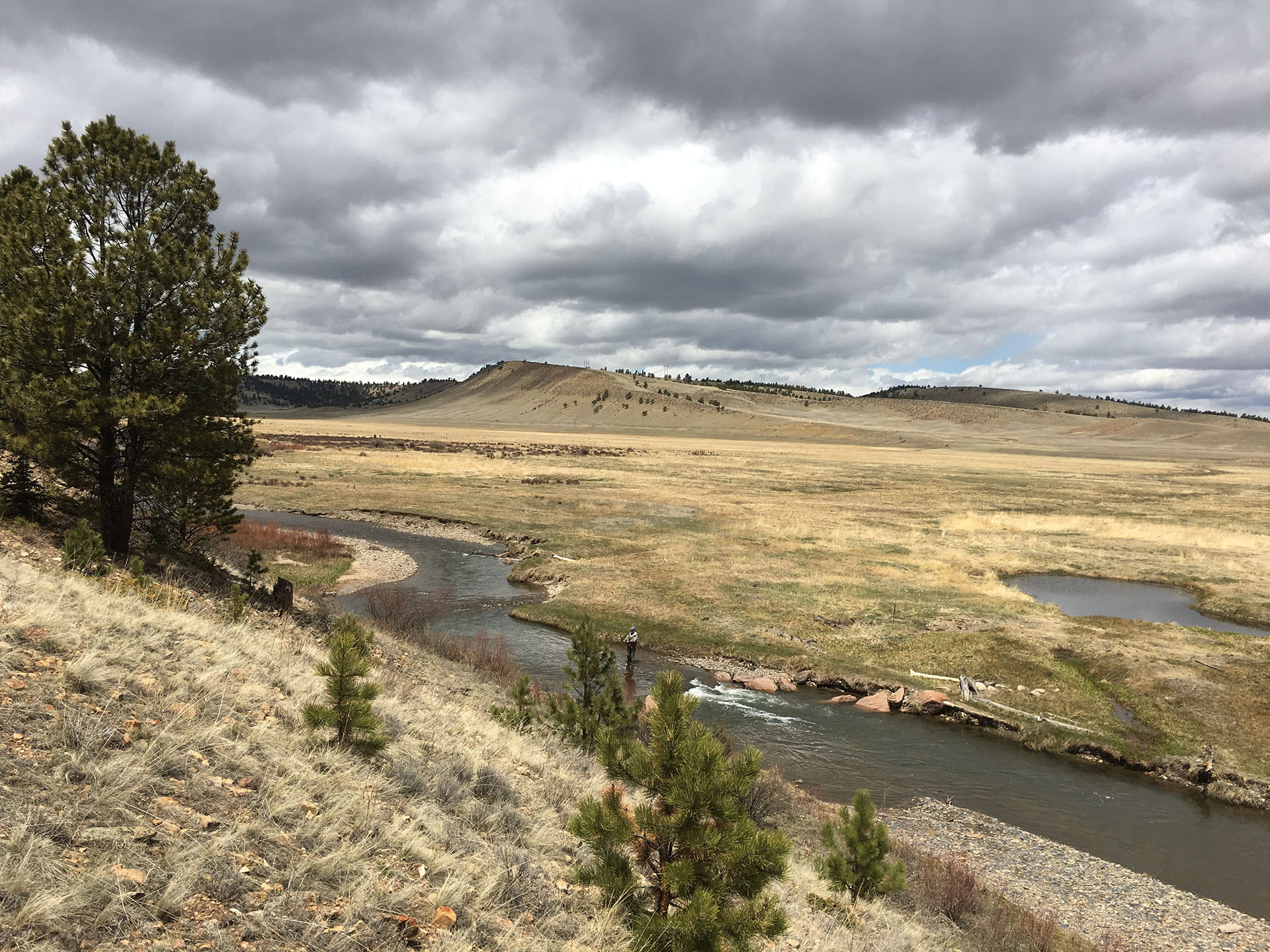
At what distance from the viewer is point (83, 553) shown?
12.9m

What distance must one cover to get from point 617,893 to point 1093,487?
104 metres

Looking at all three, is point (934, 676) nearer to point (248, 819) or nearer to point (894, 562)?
point (894, 562)

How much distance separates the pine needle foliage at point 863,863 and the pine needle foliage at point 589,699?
485cm

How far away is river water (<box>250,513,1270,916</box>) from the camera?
14781 mm

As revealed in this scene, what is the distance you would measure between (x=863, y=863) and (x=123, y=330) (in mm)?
19224

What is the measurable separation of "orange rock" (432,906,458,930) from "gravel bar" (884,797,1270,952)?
39.5ft

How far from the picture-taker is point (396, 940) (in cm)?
544

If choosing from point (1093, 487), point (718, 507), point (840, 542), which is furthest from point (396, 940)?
point (1093, 487)

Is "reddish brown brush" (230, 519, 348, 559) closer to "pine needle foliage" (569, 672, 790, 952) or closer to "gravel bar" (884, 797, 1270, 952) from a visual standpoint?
"gravel bar" (884, 797, 1270, 952)

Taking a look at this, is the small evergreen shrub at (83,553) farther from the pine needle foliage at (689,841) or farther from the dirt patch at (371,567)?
the dirt patch at (371,567)

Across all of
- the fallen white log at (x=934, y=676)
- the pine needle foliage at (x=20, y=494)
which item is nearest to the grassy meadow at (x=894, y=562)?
the fallen white log at (x=934, y=676)

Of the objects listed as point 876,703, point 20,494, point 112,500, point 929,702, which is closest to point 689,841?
point 112,500

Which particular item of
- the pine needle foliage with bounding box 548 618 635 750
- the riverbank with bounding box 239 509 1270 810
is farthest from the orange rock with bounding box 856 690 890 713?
the pine needle foliage with bounding box 548 618 635 750

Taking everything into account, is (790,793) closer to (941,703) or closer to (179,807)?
(941,703)
